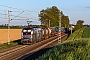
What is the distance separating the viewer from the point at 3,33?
70.2 metres

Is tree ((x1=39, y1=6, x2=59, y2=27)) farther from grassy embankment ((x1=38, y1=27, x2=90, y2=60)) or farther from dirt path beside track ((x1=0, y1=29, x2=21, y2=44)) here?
A: grassy embankment ((x1=38, y1=27, x2=90, y2=60))

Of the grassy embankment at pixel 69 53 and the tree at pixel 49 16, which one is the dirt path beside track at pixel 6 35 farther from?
the tree at pixel 49 16

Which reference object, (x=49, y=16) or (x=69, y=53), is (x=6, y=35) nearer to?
(x=69, y=53)

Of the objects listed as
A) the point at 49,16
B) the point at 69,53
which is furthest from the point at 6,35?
the point at 49,16

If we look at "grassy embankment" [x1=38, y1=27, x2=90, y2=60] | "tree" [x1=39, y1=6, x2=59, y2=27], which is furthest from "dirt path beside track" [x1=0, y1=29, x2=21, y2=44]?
"tree" [x1=39, y1=6, x2=59, y2=27]

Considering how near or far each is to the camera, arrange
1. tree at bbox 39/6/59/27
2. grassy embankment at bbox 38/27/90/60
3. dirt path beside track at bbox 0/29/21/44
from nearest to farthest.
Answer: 1. grassy embankment at bbox 38/27/90/60
2. dirt path beside track at bbox 0/29/21/44
3. tree at bbox 39/6/59/27

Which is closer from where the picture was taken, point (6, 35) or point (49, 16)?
point (6, 35)

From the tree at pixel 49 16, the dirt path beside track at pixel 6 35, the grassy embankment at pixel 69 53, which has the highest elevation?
the tree at pixel 49 16

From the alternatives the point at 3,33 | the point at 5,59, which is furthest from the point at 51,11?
the point at 5,59

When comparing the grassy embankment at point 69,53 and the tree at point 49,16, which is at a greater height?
the tree at point 49,16

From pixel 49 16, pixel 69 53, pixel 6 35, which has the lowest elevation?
pixel 6 35

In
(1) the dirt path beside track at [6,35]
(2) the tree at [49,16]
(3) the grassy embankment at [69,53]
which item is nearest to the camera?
(3) the grassy embankment at [69,53]

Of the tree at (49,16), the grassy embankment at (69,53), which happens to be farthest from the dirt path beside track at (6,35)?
the tree at (49,16)

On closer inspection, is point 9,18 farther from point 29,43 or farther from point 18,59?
point 18,59
